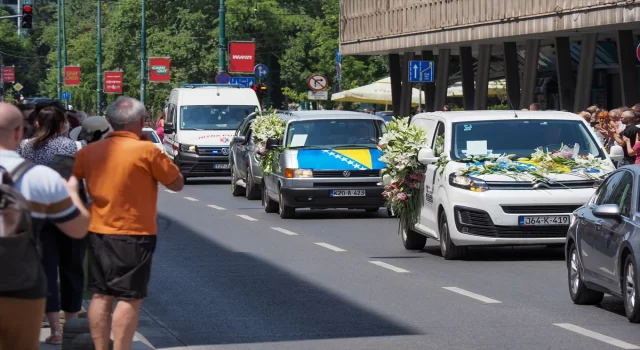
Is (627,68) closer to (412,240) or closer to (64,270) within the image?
(412,240)

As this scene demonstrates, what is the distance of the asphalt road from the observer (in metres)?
10.5

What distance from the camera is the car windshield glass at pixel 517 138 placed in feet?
56.3

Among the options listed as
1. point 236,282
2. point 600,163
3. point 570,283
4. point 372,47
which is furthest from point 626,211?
point 372,47

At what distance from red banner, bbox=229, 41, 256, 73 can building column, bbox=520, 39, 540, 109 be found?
54.0 feet

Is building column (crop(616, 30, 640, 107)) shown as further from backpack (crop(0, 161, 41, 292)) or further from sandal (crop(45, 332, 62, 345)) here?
backpack (crop(0, 161, 41, 292))

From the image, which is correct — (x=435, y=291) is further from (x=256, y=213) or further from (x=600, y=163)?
(x=256, y=213)

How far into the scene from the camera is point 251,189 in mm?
29375

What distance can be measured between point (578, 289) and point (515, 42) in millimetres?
34503

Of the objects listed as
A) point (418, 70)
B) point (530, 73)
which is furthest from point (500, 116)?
point (530, 73)

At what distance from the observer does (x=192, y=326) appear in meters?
11.3

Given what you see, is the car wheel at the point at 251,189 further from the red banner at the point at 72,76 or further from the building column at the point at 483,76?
the red banner at the point at 72,76

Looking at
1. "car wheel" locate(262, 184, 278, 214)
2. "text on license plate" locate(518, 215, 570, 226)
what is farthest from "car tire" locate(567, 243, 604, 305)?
"car wheel" locate(262, 184, 278, 214)

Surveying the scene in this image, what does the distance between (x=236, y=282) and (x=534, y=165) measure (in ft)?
13.0

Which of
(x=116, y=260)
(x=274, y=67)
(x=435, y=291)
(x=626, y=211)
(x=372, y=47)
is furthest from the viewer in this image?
(x=274, y=67)
